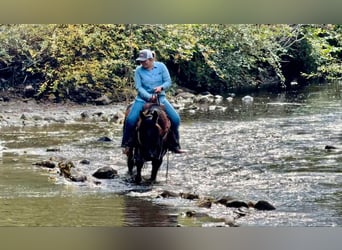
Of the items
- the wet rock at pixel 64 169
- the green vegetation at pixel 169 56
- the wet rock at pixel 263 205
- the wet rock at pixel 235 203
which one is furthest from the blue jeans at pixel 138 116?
the wet rock at pixel 263 205

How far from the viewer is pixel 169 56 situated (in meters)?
5.30

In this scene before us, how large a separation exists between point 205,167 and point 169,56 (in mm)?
818

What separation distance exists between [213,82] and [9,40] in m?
1.48

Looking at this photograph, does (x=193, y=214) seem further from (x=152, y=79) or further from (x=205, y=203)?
(x=152, y=79)

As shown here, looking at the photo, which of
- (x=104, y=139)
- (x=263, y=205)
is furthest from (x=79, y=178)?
(x=263, y=205)

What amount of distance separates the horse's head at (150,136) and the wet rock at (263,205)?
0.74m

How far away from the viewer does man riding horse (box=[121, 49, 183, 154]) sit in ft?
17.0

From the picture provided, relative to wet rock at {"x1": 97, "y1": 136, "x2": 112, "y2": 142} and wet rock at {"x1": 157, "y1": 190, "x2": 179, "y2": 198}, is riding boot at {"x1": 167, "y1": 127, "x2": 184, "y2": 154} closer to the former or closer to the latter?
wet rock at {"x1": 157, "y1": 190, "x2": 179, "y2": 198}

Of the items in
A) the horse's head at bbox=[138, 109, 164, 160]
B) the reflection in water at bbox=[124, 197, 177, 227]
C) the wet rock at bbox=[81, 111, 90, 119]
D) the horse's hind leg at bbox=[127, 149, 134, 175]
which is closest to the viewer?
the reflection in water at bbox=[124, 197, 177, 227]

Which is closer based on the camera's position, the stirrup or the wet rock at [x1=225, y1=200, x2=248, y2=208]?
the wet rock at [x1=225, y1=200, x2=248, y2=208]

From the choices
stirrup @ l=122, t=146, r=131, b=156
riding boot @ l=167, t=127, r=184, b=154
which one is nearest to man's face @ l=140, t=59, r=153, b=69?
riding boot @ l=167, t=127, r=184, b=154

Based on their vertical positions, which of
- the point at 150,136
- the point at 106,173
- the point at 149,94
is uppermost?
the point at 149,94

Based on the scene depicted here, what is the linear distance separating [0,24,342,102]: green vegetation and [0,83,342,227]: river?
142 millimetres

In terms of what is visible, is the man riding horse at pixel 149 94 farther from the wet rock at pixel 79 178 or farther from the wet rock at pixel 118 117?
the wet rock at pixel 79 178
